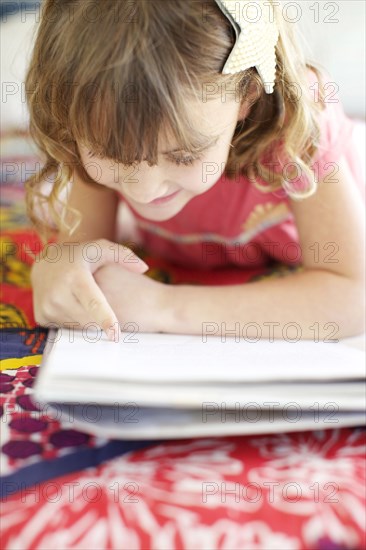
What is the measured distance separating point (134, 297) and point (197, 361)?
215mm

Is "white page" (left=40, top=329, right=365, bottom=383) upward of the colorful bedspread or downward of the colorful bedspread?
upward

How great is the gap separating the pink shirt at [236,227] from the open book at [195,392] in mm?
449

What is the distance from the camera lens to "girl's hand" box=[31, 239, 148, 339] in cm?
66

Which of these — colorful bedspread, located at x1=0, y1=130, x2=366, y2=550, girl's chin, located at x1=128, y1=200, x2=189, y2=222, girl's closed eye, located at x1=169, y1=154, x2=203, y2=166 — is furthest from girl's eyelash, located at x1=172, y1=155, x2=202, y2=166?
colorful bedspread, located at x1=0, y1=130, x2=366, y2=550

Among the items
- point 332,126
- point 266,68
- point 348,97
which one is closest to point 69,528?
point 266,68

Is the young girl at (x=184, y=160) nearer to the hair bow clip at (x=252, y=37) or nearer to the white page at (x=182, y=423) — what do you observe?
the hair bow clip at (x=252, y=37)

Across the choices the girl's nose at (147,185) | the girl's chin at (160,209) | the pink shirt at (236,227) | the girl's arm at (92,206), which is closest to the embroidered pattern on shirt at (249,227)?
the pink shirt at (236,227)

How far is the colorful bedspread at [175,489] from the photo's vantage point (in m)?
0.43

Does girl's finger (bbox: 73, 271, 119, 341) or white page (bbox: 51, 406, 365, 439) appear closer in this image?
white page (bbox: 51, 406, 365, 439)

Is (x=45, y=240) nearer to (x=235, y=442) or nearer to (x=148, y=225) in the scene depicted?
(x=148, y=225)

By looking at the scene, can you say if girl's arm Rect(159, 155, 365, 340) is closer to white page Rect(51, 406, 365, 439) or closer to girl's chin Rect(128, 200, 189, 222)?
girl's chin Rect(128, 200, 189, 222)

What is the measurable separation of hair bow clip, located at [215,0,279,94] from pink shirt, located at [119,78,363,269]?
0.73 ft

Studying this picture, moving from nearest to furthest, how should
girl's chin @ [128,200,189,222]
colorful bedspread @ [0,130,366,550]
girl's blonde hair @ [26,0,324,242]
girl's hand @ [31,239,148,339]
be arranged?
A: colorful bedspread @ [0,130,366,550] → girl's blonde hair @ [26,0,324,242] → girl's hand @ [31,239,148,339] → girl's chin @ [128,200,189,222]

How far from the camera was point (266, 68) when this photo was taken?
0.67 metres
